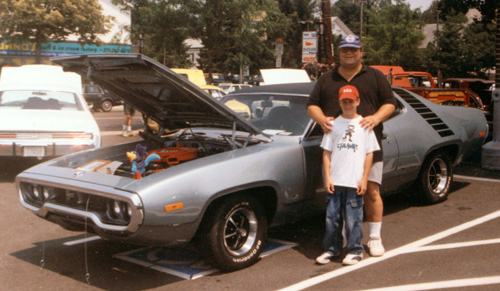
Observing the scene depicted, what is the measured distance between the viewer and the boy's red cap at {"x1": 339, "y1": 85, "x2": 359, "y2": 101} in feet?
14.8

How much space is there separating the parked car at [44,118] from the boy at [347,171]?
4.96 meters

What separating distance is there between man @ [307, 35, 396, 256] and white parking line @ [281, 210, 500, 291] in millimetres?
130

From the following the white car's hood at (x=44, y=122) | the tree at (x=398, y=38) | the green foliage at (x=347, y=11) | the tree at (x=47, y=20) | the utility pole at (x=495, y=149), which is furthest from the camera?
the green foliage at (x=347, y=11)

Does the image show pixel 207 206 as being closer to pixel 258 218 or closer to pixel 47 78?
pixel 258 218

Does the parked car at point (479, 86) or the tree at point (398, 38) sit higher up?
the tree at point (398, 38)

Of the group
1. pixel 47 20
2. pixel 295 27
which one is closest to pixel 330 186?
pixel 47 20

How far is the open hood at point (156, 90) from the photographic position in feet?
15.0

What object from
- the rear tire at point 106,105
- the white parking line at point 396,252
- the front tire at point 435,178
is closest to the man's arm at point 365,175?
the white parking line at point 396,252

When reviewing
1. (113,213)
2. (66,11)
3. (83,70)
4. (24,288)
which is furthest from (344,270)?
(66,11)

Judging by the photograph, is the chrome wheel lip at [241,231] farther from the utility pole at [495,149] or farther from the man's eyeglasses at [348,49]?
the utility pole at [495,149]

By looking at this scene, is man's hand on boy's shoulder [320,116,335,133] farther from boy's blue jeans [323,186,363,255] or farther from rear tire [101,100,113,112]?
rear tire [101,100,113,112]

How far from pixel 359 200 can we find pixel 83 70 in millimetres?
2821

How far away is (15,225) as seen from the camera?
244 inches

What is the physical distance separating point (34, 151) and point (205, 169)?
4.96 m
